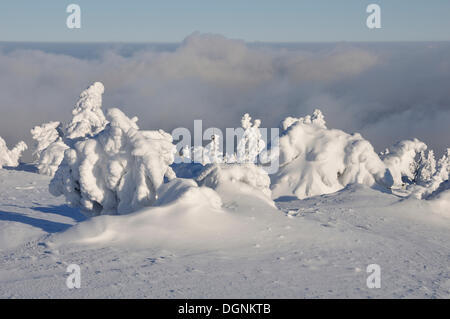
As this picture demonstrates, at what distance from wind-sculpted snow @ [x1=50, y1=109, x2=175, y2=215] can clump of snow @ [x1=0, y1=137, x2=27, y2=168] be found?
2721 centimetres

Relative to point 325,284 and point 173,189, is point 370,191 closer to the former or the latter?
point 173,189

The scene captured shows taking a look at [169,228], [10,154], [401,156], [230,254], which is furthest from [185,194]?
[10,154]

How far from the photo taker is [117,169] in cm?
1534

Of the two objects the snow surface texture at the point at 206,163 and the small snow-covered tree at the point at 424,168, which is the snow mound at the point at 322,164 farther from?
the small snow-covered tree at the point at 424,168

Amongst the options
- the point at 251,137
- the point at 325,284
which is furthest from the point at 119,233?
the point at 251,137

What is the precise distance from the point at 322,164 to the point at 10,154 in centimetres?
2912

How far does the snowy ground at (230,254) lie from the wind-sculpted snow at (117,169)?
167 cm

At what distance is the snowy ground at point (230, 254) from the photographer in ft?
32.6

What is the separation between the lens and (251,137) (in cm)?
3622

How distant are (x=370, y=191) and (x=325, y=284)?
40.2 ft

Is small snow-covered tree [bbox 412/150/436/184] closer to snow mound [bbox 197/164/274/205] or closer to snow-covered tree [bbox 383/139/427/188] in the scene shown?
snow-covered tree [bbox 383/139/427/188]

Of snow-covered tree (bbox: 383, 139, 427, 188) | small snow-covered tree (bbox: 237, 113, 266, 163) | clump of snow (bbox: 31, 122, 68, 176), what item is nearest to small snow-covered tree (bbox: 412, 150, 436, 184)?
snow-covered tree (bbox: 383, 139, 427, 188)

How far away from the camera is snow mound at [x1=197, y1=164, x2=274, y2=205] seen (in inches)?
701

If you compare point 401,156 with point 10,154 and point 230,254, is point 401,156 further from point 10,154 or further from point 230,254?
point 10,154
